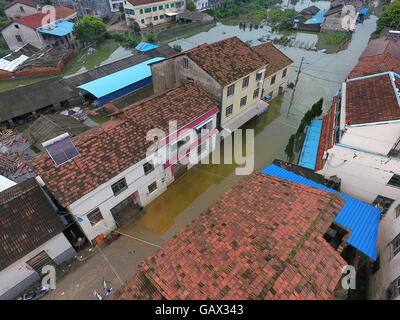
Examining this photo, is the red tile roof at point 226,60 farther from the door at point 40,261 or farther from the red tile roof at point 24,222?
the door at point 40,261

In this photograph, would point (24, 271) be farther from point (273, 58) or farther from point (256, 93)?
point (273, 58)

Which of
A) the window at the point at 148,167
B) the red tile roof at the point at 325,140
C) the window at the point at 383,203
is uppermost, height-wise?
the window at the point at 148,167

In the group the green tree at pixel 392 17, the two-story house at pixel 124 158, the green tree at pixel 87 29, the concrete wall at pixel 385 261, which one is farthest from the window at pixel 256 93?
the green tree at pixel 392 17

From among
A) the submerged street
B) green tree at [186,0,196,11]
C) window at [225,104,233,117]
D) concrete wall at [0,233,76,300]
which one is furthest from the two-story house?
green tree at [186,0,196,11]

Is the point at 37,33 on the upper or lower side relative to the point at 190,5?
lower

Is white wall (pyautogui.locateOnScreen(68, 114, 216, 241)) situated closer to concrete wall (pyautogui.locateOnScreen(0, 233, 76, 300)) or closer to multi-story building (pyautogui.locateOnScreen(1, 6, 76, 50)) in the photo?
concrete wall (pyautogui.locateOnScreen(0, 233, 76, 300))

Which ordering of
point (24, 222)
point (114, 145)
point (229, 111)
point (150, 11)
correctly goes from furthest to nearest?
1. point (150, 11)
2. point (229, 111)
3. point (114, 145)
4. point (24, 222)

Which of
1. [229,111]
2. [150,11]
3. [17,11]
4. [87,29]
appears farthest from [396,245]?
[17,11]
